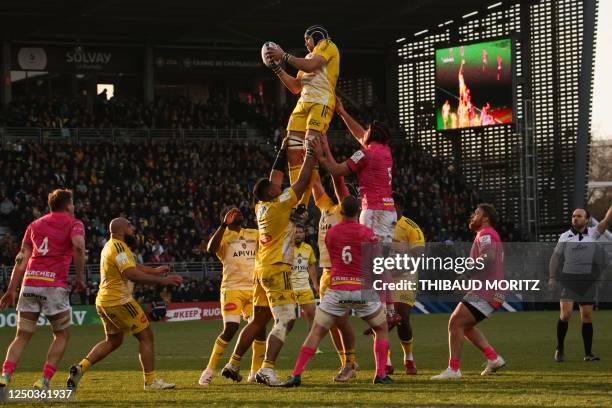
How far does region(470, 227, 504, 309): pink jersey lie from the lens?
15.1m

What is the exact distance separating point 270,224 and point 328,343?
34.1 feet

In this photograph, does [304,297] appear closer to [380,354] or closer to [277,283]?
[277,283]

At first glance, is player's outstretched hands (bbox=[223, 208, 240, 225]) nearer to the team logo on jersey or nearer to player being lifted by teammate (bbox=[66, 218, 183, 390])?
player being lifted by teammate (bbox=[66, 218, 183, 390])

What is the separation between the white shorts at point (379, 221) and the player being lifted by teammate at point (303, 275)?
2040 millimetres

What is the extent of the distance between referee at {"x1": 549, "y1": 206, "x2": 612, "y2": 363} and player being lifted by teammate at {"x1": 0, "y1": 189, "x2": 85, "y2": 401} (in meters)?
7.65

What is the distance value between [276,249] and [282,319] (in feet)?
2.87

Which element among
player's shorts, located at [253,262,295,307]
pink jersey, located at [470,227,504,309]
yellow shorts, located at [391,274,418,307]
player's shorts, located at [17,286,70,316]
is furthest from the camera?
yellow shorts, located at [391,274,418,307]

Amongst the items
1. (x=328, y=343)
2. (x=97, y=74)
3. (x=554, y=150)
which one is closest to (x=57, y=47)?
(x=97, y=74)

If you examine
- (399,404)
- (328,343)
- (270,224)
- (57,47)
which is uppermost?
(57,47)

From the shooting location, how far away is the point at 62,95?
49781 mm

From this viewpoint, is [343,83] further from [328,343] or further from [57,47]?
[328,343]

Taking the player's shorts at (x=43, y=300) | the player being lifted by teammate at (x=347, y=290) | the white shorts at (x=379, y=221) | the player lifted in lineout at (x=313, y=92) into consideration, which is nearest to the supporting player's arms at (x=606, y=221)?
the white shorts at (x=379, y=221)

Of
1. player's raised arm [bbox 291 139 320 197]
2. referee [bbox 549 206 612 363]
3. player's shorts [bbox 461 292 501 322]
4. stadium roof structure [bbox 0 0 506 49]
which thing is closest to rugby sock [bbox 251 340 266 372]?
player's shorts [bbox 461 292 501 322]

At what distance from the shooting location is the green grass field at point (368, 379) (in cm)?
1282
